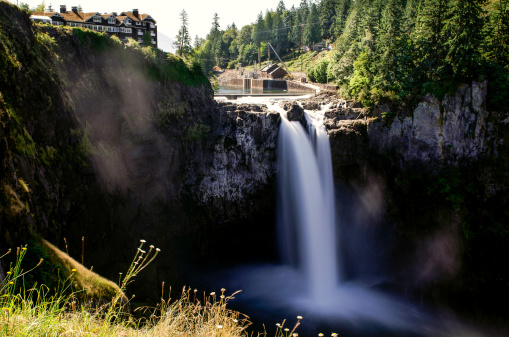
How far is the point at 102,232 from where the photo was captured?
17969 mm

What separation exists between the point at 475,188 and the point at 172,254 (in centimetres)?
1911

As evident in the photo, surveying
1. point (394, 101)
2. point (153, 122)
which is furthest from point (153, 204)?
point (394, 101)

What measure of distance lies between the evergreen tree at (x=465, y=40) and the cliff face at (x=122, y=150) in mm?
12105

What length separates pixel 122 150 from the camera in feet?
64.3

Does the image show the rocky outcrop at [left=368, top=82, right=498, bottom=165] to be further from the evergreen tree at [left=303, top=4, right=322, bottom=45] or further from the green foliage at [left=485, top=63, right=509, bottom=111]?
the evergreen tree at [left=303, top=4, right=322, bottom=45]

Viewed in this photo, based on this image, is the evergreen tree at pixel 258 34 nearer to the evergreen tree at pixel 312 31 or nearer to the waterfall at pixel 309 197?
the evergreen tree at pixel 312 31

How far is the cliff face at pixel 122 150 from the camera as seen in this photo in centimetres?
1386

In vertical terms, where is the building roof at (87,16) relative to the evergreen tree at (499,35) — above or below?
above

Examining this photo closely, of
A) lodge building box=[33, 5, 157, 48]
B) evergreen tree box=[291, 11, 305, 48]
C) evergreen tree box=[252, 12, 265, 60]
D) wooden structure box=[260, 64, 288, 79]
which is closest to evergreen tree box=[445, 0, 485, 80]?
lodge building box=[33, 5, 157, 48]

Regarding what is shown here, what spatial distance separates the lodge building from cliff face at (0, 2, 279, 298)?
9981mm

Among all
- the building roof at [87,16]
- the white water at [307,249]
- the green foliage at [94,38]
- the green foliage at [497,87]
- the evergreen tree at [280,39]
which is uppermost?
the evergreen tree at [280,39]

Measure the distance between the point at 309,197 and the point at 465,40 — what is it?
46.2ft

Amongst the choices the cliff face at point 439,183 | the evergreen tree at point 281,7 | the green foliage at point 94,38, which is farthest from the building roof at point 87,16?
the evergreen tree at point 281,7

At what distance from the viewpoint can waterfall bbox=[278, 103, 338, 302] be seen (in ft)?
76.1
